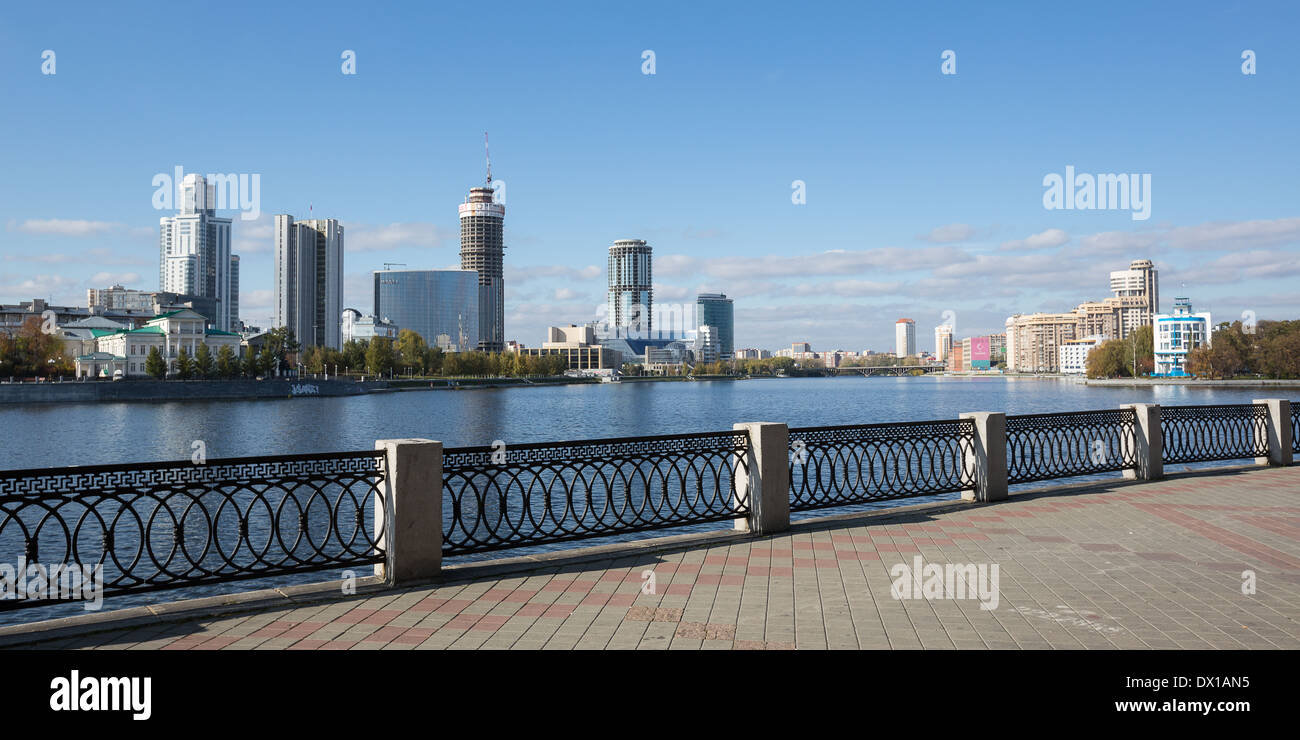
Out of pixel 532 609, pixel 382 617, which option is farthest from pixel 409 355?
pixel 532 609

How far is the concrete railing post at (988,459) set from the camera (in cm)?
1220

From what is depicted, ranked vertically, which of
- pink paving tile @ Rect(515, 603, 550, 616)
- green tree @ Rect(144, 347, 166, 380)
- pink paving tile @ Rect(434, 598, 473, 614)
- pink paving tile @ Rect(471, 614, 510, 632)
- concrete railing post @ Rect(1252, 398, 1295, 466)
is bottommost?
pink paving tile @ Rect(434, 598, 473, 614)

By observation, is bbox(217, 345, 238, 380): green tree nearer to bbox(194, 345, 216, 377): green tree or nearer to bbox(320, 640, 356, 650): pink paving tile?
bbox(194, 345, 216, 377): green tree

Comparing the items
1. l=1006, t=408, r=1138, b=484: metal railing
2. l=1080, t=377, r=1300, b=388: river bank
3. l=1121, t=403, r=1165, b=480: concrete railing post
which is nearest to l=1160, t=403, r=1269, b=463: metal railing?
l=1121, t=403, r=1165, b=480: concrete railing post

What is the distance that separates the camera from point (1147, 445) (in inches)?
567

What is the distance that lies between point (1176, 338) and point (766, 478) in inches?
7144

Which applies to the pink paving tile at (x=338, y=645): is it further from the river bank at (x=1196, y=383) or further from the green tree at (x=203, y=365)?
the river bank at (x=1196, y=383)

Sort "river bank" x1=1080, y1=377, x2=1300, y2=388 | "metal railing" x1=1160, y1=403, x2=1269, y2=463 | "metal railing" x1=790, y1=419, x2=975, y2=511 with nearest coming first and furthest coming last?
"metal railing" x1=790, y1=419, x2=975, y2=511 < "metal railing" x1=1160, y1=403, x2=1269, y2=463 < "river bank" x1=1080, y1=377, x2=1300, y2=388

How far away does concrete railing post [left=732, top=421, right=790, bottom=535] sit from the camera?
9.77 metres

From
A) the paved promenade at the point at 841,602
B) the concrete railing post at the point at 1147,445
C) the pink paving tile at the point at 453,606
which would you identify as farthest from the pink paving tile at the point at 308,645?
the concrete railing post at the point at 1147,445

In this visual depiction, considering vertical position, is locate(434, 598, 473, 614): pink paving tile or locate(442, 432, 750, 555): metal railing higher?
locate(442, 432, 750, 555): metal railing

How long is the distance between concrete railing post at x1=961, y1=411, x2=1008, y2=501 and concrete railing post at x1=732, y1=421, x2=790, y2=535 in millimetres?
3865

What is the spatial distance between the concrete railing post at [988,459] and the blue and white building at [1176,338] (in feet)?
539
